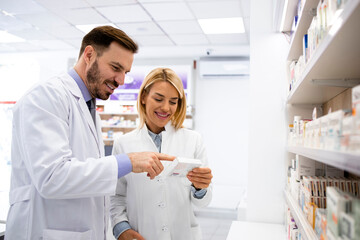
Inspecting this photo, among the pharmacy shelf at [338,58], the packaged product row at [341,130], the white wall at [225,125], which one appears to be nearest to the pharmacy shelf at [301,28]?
the pharmacy shelf at [338,58]

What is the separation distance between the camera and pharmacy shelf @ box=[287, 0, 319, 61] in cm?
174

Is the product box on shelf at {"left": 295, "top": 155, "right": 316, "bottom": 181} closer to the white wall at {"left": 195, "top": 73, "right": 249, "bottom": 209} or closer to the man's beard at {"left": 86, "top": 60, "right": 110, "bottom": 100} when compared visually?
the man's beard at {"left": 86, "top": 60, "right": 110, "bottom": 100}

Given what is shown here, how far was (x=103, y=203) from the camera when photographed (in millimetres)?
1649

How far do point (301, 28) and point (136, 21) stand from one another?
4.44 metres

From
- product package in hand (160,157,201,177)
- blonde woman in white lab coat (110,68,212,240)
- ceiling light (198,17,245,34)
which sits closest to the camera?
product package in hand (160,157,201,177)

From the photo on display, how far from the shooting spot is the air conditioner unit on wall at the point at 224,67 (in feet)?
26.6

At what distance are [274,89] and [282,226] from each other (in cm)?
129

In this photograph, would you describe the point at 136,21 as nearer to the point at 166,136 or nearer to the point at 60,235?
the point at 166,136

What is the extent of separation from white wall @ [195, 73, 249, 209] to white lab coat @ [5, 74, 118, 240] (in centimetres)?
680

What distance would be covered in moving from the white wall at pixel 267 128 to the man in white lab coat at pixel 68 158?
1.74 m

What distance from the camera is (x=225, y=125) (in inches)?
329

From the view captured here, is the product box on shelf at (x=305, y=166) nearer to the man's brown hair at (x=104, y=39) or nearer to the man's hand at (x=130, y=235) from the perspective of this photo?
the man's hand at (x=130, y=235)

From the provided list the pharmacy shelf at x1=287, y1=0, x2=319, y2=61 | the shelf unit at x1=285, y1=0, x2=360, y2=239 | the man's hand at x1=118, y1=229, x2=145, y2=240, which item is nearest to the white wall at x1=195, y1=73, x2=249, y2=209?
the pharmacy shelf at x1=287, y1=0, x2=319, y2=61

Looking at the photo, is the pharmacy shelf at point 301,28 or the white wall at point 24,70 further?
the white wall at point 24,70
